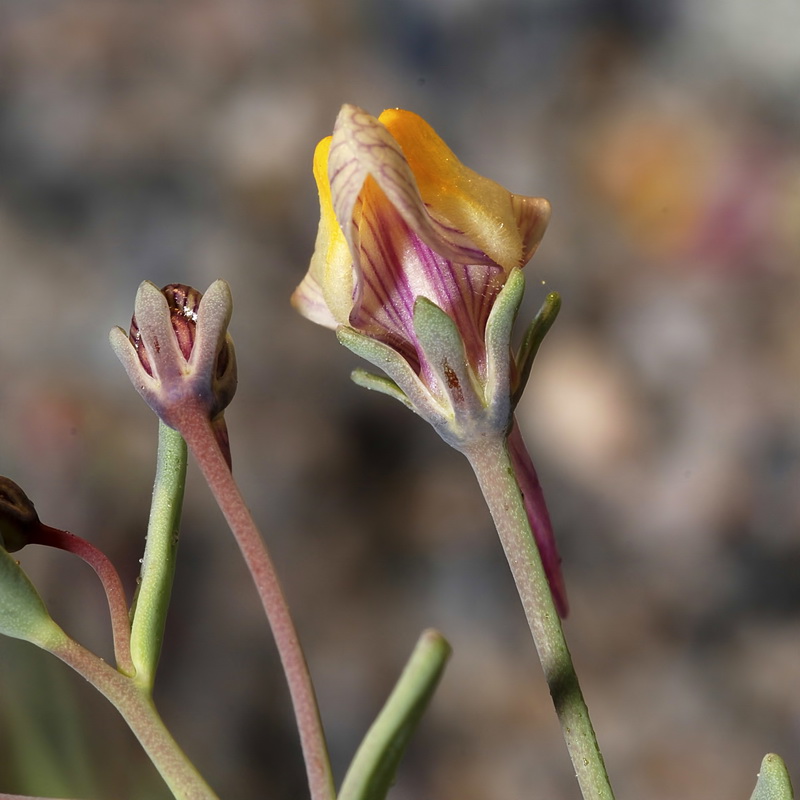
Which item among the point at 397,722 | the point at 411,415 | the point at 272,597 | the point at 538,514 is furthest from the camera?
the point at 411,415

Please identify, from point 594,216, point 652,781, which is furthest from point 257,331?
point 652,781

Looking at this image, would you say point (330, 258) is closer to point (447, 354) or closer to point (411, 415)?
point (447, 354)

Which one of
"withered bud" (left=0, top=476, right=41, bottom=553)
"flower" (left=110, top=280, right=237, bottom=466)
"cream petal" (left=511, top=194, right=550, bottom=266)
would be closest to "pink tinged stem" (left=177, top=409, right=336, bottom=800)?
"flower" (left=110, top=280, right=237, bottom=466)

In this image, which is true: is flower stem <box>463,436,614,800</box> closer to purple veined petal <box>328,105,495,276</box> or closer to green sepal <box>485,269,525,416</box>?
green sepal <box>485,269,525,416</box>

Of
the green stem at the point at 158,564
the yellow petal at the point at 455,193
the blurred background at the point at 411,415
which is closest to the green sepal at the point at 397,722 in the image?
the green stem at the point at 158,564

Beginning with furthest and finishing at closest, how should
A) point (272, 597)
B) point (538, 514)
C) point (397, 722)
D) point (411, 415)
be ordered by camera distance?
point (411, 415) → point (538, 514) → point (272, 597) → point (397, 722)

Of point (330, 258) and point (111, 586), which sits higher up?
point (330, 258)

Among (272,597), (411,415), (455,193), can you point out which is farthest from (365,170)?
(411,415)
